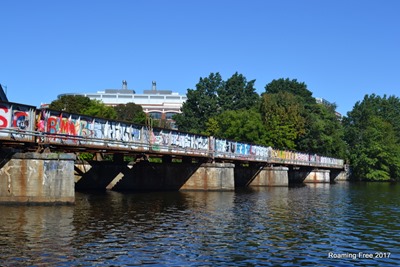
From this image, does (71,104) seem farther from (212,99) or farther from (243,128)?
(212,99)

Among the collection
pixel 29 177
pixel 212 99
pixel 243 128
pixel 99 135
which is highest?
pixel 212 99

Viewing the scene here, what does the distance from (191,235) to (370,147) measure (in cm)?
10119

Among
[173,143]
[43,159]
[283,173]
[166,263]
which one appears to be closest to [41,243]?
[166,263]

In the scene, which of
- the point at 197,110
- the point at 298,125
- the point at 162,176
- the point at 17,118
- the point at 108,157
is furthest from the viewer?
the point at 197,110

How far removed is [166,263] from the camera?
661 inches

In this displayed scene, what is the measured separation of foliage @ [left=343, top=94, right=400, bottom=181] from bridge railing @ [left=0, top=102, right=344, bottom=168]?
5819cm

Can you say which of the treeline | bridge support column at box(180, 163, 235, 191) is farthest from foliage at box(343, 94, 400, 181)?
bridge support column at box(180, 163, 235, 191)

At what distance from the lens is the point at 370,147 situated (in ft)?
378

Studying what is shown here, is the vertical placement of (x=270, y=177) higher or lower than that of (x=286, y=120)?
lower

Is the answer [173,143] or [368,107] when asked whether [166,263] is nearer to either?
[173,143]

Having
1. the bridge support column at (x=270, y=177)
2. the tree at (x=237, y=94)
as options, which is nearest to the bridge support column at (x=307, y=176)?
the bridge support column at (x=270, y=177)

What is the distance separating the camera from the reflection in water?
17.6m

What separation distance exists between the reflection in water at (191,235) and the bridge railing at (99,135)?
16.3ft

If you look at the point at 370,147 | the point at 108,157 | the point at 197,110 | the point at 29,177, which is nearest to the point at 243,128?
the point at 108,157
